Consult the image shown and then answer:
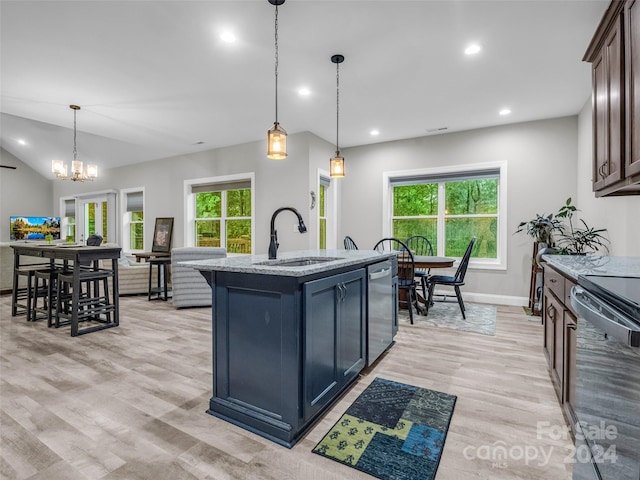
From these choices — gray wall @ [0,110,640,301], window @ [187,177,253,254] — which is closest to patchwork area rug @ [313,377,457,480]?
gray wall @ [0,110,640,301]

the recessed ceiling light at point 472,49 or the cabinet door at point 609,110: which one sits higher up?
the recessed ceiling light at point 472,49

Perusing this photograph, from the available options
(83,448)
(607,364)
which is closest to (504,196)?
(607,364)

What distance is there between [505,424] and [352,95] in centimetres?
354

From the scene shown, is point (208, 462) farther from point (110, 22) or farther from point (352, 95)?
point (352, 95)

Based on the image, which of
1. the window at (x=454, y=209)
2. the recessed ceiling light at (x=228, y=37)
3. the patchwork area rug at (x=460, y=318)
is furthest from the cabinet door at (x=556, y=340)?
the recessed ceiling light at (x=228, y=37)

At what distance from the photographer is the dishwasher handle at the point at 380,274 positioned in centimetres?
248

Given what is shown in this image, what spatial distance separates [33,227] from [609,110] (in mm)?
11777

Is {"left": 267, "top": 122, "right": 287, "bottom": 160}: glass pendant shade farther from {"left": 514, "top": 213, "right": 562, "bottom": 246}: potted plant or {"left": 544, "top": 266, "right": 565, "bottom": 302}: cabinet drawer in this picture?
{"left": 514, "top": 213, "right": 562, "bottom": 246}: potted plant

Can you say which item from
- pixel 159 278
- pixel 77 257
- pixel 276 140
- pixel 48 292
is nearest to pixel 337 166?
pixel 276 140

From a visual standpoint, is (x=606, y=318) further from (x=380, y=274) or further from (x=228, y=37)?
(x=228, y=37)

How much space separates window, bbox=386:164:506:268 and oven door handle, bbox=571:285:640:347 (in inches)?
158

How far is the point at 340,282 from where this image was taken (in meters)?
2.02

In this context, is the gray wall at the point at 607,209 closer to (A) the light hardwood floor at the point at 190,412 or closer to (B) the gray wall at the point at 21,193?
(A) the light hardwood floor at the point at 190,412

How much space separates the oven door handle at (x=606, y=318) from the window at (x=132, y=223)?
821 centimetres
